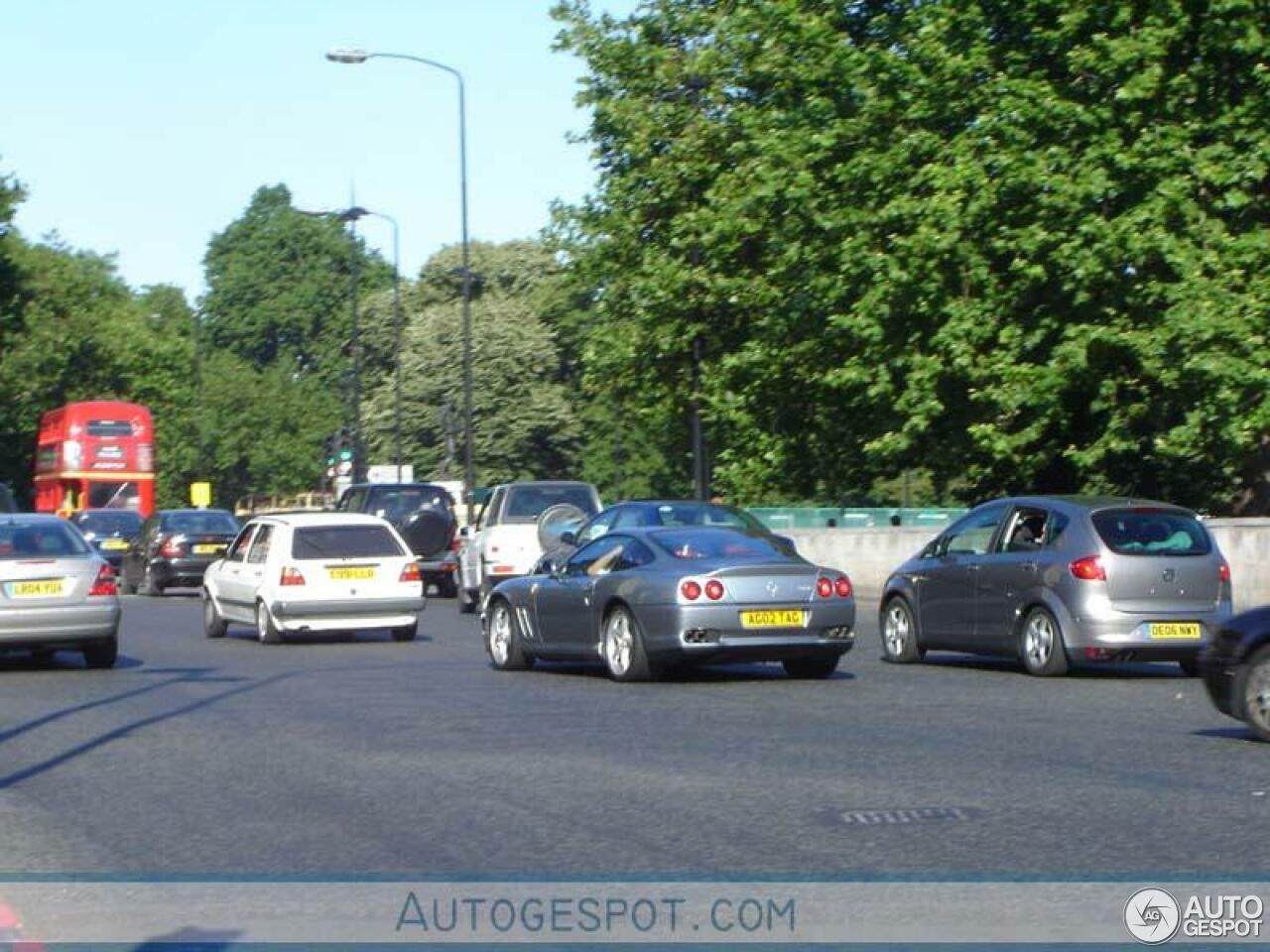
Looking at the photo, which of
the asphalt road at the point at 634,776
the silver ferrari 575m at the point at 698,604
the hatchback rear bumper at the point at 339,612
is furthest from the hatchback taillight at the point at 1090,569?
the hatchback rear bumper at the point at 339,612

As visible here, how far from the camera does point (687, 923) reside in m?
7.86

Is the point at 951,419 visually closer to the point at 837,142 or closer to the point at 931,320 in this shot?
the point at 931,320

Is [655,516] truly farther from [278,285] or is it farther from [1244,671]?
[278,285]

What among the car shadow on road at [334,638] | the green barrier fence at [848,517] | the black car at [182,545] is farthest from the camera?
the black car at [182,545]

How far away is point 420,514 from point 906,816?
28.9 m

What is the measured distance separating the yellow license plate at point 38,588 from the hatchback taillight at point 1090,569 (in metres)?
9.21

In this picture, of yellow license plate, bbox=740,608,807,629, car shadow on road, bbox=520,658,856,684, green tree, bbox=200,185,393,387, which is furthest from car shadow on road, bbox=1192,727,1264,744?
green tree, bbox=200,185,393,387

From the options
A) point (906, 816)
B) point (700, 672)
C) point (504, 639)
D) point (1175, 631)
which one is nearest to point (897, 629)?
point (700, 672)

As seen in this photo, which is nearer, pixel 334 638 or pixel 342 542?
pixel 342 542

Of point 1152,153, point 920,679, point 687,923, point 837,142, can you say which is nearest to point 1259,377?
point 1152,153

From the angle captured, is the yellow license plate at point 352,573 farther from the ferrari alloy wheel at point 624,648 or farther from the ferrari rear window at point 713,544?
the ferrari rear window at point 713,544

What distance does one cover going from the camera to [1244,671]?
13742 millimetres

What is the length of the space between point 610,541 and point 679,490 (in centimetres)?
5302

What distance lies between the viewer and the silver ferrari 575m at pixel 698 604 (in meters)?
18.6
